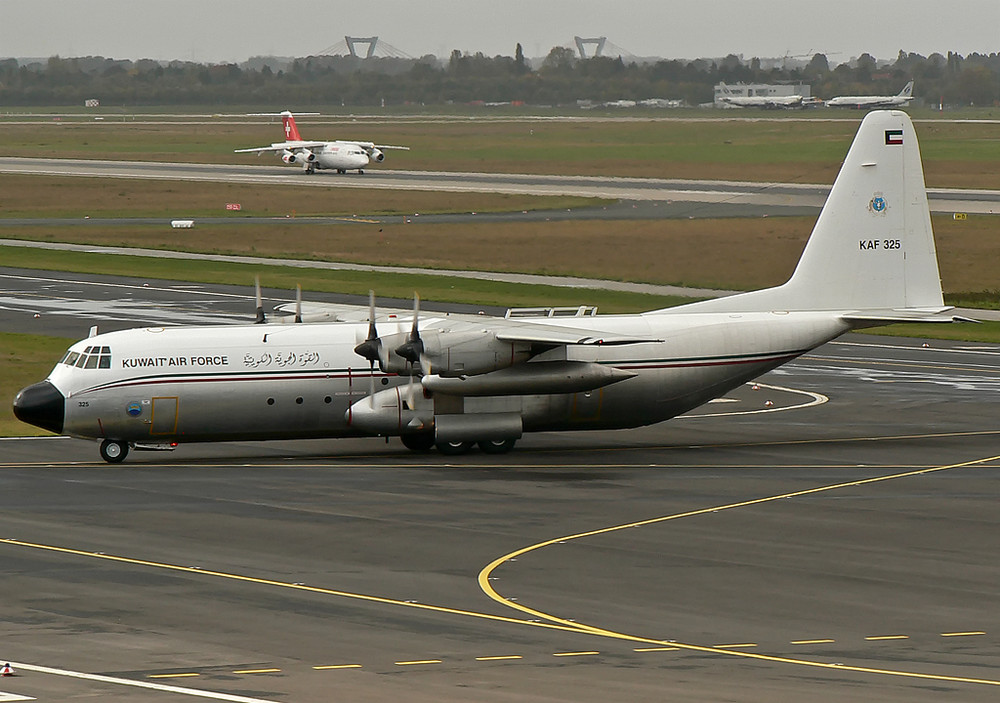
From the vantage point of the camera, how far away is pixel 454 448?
123 feet

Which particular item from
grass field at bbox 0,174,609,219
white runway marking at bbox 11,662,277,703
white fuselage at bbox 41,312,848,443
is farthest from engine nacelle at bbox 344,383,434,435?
grass field at bbox 0,174,609,219

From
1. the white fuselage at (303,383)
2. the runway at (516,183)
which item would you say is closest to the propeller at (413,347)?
the white fuselage at (303,383)

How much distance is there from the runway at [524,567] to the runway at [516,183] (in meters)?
66.9

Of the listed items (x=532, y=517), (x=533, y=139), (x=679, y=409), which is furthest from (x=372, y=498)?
(x=533, y=139)

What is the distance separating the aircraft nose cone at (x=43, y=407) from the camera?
35.3 metres

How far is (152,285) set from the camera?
237ft

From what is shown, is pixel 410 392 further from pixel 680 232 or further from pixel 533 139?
pixel 533 139

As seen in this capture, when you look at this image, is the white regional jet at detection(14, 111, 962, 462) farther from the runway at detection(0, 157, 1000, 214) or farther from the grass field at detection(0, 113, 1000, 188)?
the grass field at detection(0, 113, 1000, 188)

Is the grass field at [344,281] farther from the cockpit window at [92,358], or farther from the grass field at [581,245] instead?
the cockpit window at [92,358]

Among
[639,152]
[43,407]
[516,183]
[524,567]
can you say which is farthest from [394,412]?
[639,152]

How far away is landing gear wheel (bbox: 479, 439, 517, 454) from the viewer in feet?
123

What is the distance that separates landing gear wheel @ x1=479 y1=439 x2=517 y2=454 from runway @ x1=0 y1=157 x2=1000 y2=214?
64899 millimetres

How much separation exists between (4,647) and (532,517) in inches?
484

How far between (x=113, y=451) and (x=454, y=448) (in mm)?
8685
